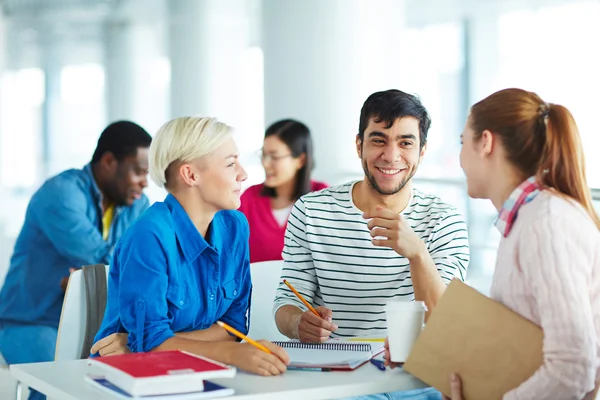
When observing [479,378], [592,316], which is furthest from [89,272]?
[592,316]

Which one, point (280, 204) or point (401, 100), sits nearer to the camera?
point (401, 100)

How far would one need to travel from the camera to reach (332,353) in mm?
1787

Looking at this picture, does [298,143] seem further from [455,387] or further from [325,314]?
[455,387]

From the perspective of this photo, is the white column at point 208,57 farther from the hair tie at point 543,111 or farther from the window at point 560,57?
the hair tie at point 543,111

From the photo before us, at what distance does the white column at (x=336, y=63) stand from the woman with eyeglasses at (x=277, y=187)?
37.5 inches

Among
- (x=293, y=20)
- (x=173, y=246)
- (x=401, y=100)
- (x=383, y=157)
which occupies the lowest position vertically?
(x=173, y=246)

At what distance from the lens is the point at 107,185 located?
3.19 metres

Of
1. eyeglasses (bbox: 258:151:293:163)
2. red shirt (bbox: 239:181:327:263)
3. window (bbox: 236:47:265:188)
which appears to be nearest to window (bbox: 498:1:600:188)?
eyeglasses (bbox: 258:151:293:163)

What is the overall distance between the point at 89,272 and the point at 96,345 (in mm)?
459

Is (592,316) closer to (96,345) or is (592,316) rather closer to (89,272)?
(96,345)

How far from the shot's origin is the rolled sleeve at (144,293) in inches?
70.8

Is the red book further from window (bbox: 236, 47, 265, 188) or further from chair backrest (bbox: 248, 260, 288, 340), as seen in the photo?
window (bbox: 236, 47, 265, 188)

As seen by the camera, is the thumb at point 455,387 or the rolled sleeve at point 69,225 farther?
the rolled sleeve at point 69,225

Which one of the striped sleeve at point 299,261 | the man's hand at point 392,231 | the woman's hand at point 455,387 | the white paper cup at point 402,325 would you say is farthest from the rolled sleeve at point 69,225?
the woman's hand at point 455,387
